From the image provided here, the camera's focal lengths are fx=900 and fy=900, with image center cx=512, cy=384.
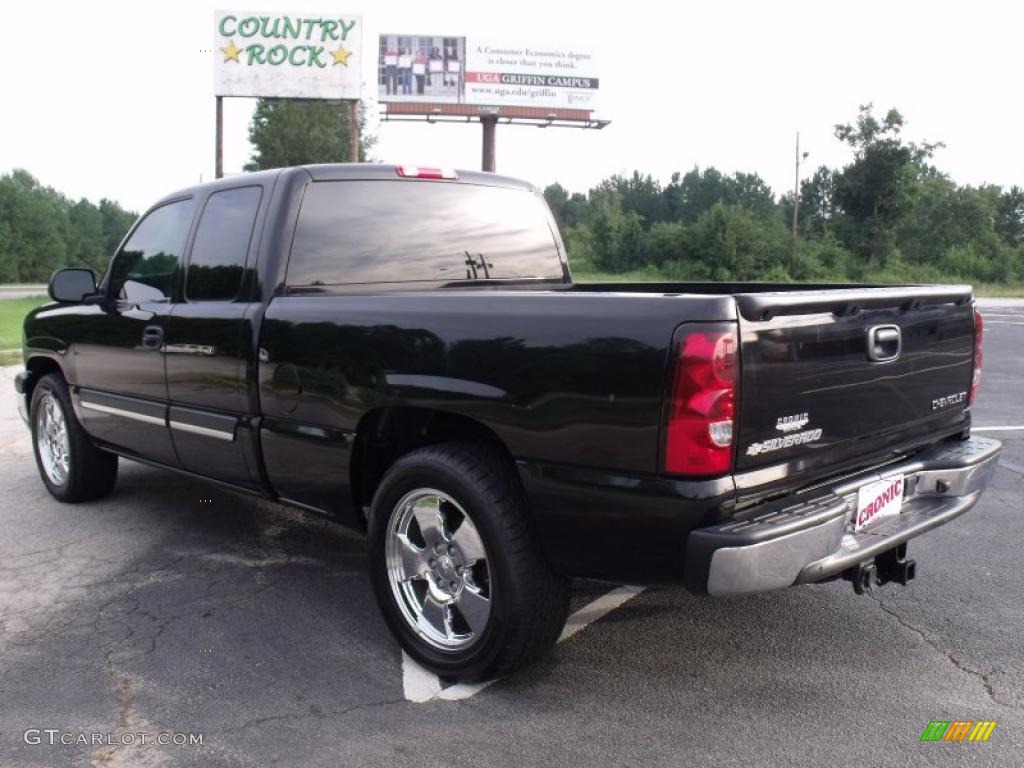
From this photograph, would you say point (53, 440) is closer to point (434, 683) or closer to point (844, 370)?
point (434, 683)

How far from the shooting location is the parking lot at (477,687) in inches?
109

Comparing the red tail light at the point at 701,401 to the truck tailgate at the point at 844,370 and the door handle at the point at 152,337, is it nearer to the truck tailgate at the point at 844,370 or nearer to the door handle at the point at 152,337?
the truck tailgate at the point at 844,370

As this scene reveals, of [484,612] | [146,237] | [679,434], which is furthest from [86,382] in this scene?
[679,434]

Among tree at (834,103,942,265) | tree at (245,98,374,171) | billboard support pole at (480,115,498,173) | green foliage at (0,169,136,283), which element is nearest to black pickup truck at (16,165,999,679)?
billboard support pole at (480,115,498,173)

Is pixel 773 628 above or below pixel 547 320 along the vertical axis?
below

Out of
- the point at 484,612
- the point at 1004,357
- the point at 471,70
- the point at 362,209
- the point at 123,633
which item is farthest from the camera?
the point at 471,70

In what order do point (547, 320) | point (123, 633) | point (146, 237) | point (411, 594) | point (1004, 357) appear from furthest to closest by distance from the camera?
point (1004, 357)
point (146, 237)
point (123, 633)
point (411, 594)
point (547, 320)

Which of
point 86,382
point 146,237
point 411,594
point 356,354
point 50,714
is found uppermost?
point 146,237

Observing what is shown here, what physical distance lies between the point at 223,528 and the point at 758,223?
57427 millimetres

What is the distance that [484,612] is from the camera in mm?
3113

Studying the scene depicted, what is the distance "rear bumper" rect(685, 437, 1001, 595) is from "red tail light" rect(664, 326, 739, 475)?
0.21 m

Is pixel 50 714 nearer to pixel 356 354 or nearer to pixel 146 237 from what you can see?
pixel 356 354

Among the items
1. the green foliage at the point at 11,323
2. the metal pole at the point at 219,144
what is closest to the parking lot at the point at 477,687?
the green foliage at the point at 11,323

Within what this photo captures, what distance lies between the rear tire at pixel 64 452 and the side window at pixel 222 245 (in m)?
1.60
